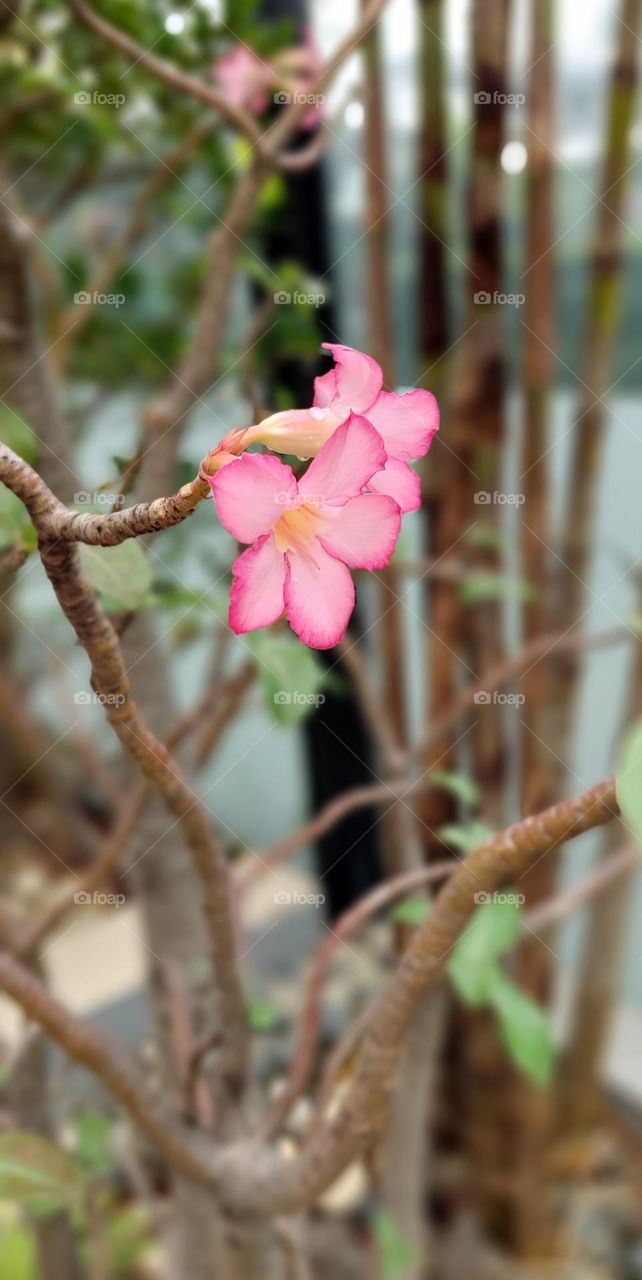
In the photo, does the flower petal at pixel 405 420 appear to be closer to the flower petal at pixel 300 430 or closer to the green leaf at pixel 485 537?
the flower petal at pixel 300 430

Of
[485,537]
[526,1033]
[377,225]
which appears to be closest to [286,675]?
[526,1033]

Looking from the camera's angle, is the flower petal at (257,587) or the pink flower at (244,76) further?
the pink flower at (244,76)

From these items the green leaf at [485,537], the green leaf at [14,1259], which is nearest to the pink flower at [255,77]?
the green leaf at [485,537]

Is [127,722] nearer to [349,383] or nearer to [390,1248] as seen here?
[349,383]

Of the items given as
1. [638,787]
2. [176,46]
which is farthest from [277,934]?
[638,787]

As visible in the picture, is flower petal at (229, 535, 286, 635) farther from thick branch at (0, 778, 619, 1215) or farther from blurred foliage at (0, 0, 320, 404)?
blurred foliage at (0, 0, 320, 404)
